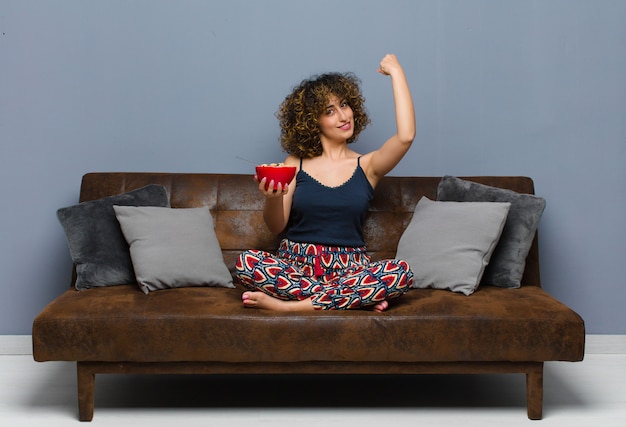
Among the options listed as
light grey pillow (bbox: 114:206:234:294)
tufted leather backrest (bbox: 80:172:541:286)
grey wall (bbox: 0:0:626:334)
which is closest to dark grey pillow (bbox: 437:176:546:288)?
tufted leather backrest (bbox: 80:172:541:286)

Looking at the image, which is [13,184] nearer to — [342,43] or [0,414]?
[0,414]

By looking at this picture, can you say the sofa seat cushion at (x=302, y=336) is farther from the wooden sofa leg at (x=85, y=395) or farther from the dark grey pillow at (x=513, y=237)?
the dark grey pillow at (x=513, y=237)

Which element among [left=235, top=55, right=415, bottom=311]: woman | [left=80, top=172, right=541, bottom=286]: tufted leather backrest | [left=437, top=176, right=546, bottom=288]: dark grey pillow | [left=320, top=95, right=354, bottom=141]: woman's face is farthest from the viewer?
[left=80, top=172, right=541, bottom=286]: tufted leather backrest

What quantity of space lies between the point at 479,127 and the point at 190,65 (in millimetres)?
1294

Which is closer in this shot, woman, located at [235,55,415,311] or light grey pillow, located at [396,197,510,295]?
woman, located at [235,55,415,311]

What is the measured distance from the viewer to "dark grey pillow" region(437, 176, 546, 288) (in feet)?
9.75

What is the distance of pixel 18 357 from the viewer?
3.44 meters

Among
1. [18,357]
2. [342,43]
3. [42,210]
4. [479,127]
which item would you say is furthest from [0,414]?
[479,127]

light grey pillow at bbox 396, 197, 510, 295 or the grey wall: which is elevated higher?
the grey wall

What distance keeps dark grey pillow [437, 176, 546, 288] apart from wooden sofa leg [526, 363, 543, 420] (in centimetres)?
45

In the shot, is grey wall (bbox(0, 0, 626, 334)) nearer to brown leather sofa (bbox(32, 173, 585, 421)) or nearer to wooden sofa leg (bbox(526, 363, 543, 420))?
brown leather sofa (bbox(32, 173, 585, 421))

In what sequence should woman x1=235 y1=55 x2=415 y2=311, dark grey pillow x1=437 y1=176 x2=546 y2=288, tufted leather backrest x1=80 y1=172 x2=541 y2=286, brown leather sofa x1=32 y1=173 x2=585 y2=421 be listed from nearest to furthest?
brown leather sofa x1=32 y1=173 x2=585 y2=421 < woman x1=235 y1=55 x2=415 y2=311 < dark grey pillow x1=437 y1=176 x2=546 y2=288 < tufted leather backrest x1=80 y1=172 x2=541 y2=286

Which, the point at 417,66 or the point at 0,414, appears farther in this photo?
the point at 417,66

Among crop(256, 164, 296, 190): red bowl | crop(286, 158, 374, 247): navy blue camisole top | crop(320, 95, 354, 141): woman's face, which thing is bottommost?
crop(286, 158, 374, 247): navy blue camisole top
